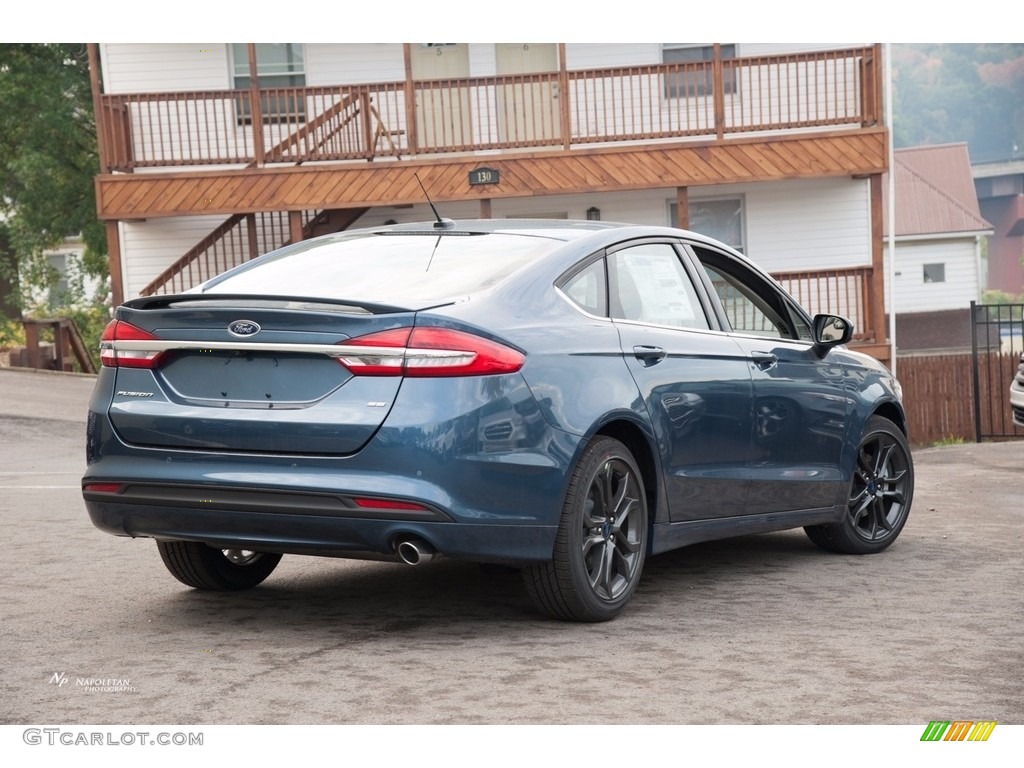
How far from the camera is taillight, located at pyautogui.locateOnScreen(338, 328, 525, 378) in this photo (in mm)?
5320

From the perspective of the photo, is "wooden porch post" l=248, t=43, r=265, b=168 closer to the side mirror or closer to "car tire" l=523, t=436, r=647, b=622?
the side mirror

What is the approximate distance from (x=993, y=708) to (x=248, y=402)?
9.03ft

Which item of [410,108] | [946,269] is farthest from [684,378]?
[946,269]

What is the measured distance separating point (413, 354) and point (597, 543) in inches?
47.5

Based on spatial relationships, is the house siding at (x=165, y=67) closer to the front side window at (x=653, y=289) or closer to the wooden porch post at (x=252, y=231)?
the wooden porch post at (x=252, y=231)

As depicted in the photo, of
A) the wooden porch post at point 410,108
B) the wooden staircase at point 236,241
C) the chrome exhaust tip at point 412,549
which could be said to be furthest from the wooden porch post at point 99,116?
the chrome exhaust tip at point 412,549

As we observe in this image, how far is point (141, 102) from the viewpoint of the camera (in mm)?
23578

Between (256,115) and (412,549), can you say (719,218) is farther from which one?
(412,549)

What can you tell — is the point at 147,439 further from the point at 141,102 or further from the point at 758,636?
the point at 141,102

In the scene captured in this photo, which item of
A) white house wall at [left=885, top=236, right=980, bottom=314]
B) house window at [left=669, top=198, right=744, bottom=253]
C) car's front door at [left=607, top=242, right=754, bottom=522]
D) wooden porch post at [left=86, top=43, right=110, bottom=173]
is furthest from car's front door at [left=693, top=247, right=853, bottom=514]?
white house wall at [left=885, top=236, right=980, bottom=314]

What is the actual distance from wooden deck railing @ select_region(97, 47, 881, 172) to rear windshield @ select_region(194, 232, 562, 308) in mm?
15573

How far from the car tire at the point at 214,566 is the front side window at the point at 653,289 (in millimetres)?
1898

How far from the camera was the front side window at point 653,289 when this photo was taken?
643cm

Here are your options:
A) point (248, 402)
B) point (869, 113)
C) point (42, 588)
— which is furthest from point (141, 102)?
point (248, 402)
